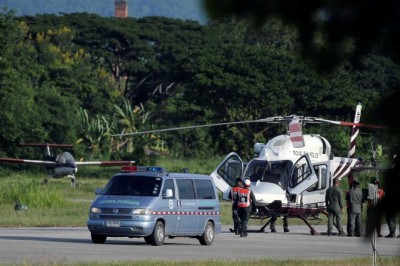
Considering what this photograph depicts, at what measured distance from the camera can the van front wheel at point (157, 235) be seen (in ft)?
82.1

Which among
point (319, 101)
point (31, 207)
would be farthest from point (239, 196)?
point (319, 101)

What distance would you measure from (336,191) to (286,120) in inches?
145

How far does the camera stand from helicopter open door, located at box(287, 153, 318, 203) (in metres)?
34.2

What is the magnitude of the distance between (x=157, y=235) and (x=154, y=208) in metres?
0.63

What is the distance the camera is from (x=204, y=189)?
26797mm

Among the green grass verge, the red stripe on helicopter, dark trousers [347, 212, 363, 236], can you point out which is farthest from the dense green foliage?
the green grass verge

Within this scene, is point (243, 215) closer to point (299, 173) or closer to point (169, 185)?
point (299, 173)

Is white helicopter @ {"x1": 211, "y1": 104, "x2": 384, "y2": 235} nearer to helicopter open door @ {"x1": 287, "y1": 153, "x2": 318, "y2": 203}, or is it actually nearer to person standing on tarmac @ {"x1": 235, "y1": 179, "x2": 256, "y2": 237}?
helicopter open door @ {"x1": 287, "y1": 153, "x2": 318, "y2": 203}

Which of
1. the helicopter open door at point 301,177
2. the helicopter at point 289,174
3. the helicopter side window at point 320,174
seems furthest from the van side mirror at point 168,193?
the helicopter side window at point 320,174

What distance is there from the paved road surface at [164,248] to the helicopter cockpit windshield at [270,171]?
2504 mm

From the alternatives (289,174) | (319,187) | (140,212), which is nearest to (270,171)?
(289,174)

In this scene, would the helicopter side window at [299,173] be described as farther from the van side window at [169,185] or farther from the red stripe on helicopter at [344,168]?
the van side window at [169,185]

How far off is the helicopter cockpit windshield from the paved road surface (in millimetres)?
2504

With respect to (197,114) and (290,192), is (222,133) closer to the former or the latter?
(197,114)
